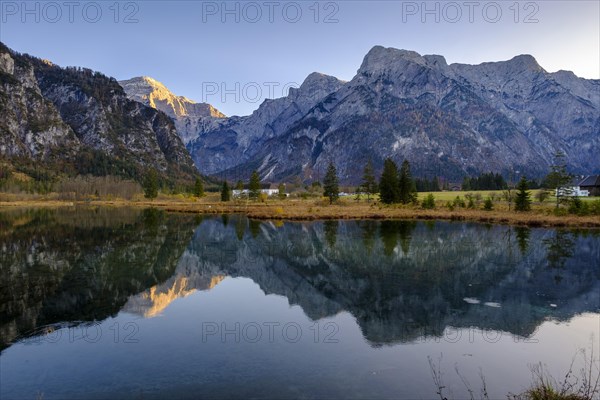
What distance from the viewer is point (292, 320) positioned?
68.1ft

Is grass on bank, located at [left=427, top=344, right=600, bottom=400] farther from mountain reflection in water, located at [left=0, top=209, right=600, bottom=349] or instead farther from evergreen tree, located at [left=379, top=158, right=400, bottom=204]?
evergreen tree, located at [left=379, top=158, right=400, bottom=204]

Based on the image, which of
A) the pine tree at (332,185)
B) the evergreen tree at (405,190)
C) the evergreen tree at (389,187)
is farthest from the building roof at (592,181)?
the pine tree at (332,185)

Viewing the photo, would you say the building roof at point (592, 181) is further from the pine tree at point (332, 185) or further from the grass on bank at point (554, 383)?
the grass on bank at point (554, 383)

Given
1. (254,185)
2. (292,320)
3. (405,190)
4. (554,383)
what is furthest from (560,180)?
(254,185)

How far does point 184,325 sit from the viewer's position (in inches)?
774

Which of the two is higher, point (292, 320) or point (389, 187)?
point (389, 187)

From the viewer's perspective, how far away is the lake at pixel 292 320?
1335 cm

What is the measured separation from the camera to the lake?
13352mm

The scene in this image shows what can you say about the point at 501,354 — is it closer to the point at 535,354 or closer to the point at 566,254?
the point at 535,354

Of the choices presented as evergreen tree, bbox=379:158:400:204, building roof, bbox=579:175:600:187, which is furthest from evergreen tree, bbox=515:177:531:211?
building roof, bbox=579:175:600:187

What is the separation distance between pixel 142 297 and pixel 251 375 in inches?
504
